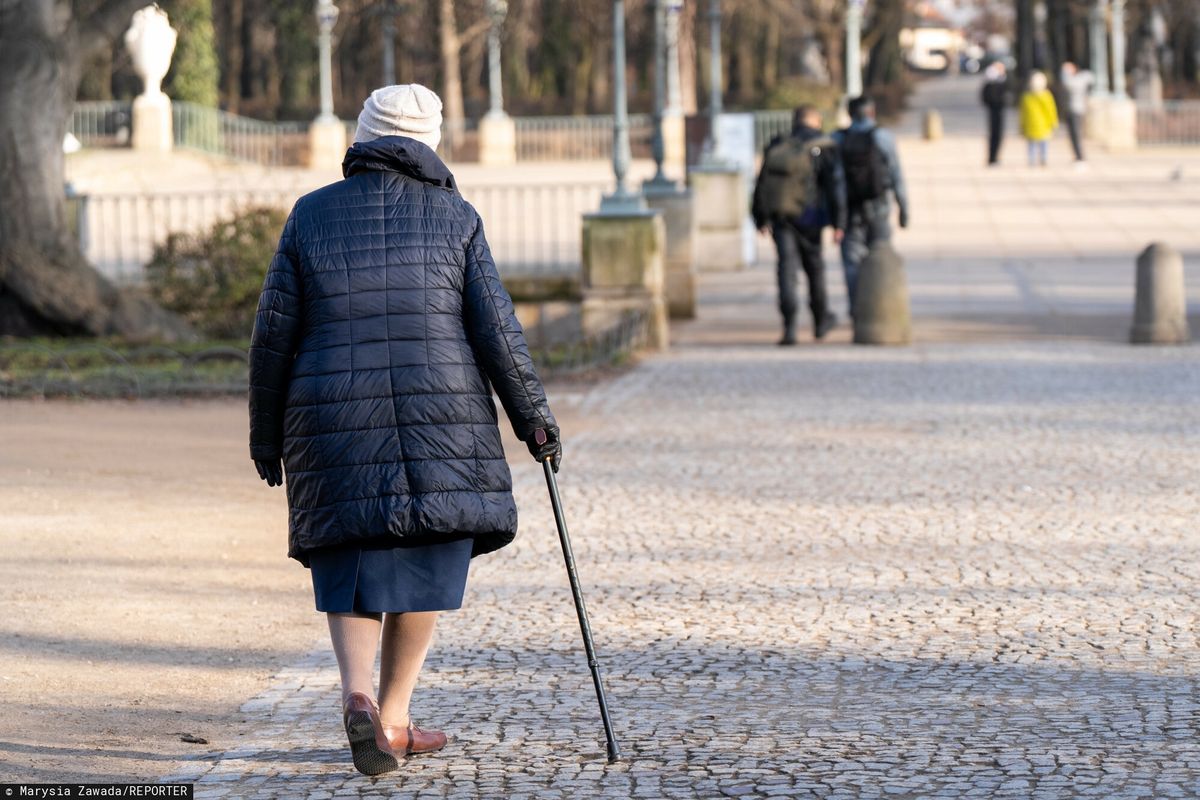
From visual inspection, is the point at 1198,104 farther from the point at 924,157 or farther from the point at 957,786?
the point at 957,786

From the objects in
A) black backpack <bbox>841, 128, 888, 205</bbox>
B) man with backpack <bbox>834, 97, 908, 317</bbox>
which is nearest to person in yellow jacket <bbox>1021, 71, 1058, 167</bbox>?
man with backpack <bbox>834, 97, 908, 317</bbox>

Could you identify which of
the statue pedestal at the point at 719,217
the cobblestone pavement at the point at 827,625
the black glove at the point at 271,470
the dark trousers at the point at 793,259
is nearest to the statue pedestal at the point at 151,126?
the statue pedestal at the point at 719,217

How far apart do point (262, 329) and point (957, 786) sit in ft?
6.63

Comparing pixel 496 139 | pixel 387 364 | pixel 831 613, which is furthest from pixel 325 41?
pixel 387 364

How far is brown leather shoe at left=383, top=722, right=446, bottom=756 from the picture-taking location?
5016 millimetres

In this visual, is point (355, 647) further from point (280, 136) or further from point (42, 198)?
point (280, 136)

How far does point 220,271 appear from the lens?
51.8 ft

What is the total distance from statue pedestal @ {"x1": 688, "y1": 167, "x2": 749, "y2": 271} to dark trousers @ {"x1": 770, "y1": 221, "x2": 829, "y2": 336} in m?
6.67

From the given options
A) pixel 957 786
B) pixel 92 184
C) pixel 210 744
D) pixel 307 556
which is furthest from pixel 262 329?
pixel 92 184

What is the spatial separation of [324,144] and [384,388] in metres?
40.9

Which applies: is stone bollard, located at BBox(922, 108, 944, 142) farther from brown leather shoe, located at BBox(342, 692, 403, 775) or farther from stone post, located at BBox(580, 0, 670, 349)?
brown leather shoe, located at BBox(342, 692, 403, 775)

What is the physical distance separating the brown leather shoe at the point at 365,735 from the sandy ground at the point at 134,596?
611 millimetres

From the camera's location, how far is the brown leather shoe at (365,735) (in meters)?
4.75

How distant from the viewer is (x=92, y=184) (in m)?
37.3
